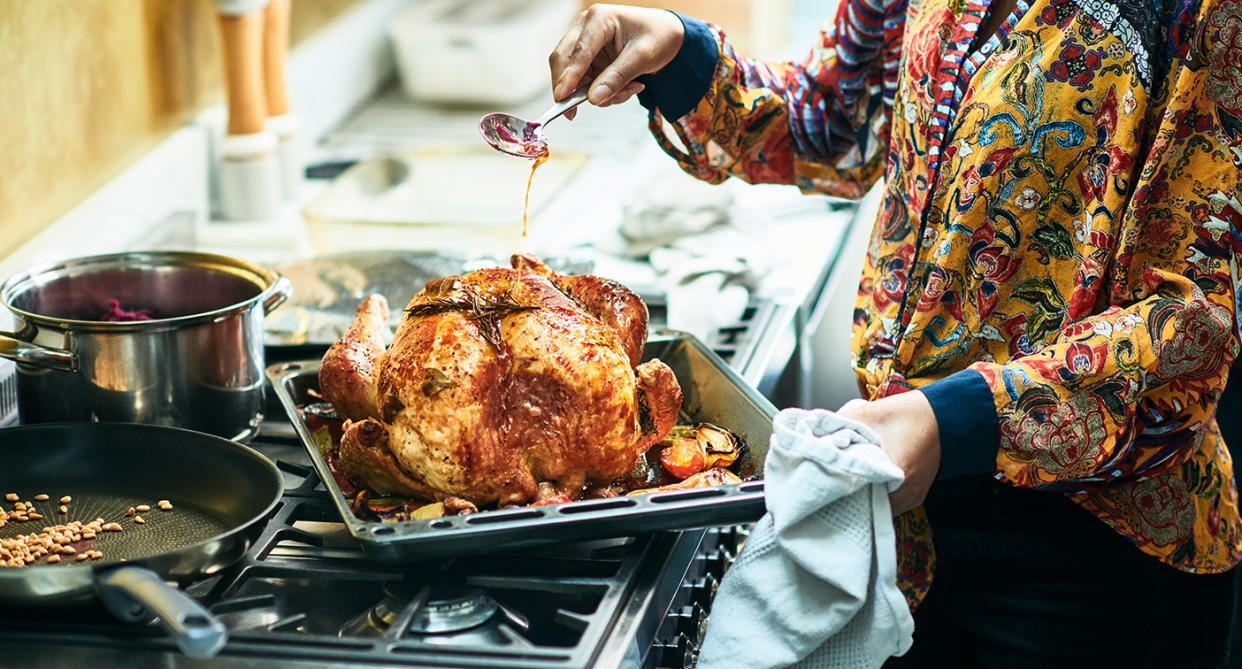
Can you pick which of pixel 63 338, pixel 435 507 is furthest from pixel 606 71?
pixel 63 338

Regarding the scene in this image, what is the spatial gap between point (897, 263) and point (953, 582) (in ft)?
1.25

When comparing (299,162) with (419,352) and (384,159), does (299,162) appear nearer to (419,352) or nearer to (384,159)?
(384,159)

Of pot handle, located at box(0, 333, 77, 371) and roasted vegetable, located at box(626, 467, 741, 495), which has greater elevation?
pot handle, located at box(0, 333, 77, 371)

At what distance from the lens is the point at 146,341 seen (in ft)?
4.36

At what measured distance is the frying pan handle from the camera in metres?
0.94

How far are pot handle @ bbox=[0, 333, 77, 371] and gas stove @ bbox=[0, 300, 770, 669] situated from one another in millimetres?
262

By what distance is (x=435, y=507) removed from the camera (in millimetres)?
1252

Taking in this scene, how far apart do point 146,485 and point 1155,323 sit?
39.6 inches

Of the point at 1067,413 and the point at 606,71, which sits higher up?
the point at 606,71

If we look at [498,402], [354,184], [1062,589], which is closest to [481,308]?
[498,402]

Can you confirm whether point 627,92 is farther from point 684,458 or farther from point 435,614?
point 435,614

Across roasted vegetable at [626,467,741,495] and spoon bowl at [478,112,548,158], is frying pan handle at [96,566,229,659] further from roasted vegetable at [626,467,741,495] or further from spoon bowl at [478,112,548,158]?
spoon bowl at [478,112,548,158]

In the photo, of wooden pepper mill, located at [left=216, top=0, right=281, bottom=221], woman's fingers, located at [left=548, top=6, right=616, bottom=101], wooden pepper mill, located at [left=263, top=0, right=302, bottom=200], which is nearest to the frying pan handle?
woman's fingers, located at [left=548, top=6, right=616, bottom=101]

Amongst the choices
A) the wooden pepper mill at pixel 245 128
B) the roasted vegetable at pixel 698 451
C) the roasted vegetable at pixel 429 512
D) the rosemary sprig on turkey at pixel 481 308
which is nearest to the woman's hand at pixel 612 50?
the rosemary sprig on turkey at pixel 481 308
